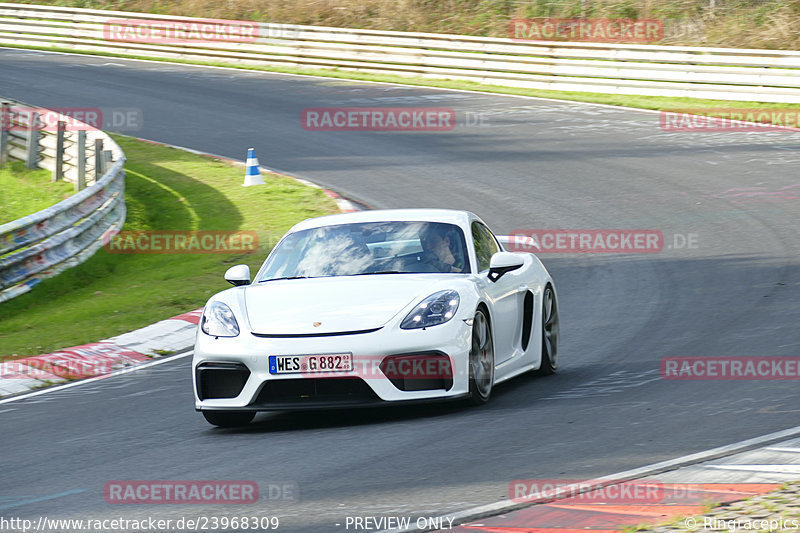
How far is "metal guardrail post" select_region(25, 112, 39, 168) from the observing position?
20.5 m

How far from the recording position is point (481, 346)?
7.74 meters

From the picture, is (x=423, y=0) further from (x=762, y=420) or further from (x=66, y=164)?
(x=762, y=420)

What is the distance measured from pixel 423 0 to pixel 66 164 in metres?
19.0

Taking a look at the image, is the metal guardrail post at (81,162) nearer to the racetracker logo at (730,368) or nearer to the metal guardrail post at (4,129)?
the metal guardrail post at (4,129)

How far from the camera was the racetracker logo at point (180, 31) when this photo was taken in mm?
34750

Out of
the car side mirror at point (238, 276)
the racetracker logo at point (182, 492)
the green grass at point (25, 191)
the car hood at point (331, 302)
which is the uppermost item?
the car hood at point (331, 302)

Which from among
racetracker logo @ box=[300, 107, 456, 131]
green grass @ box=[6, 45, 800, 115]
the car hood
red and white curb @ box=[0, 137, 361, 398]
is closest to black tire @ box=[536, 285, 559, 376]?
the car hood

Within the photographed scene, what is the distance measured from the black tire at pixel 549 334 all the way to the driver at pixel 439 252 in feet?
3.69

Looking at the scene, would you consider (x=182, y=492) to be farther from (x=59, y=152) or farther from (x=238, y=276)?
(x=59, y=152)

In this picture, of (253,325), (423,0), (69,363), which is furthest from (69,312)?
(423,0)

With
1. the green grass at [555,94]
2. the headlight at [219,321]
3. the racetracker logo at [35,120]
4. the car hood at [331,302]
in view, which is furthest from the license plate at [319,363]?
the green grass at [555,94]

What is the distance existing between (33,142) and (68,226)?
6.28 m

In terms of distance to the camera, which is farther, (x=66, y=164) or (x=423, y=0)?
(x=423, y=0)

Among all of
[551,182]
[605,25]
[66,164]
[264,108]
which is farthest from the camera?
[605,25]
